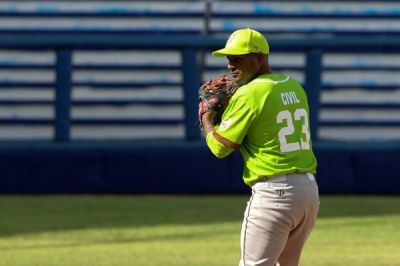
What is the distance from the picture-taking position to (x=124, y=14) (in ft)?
54.1

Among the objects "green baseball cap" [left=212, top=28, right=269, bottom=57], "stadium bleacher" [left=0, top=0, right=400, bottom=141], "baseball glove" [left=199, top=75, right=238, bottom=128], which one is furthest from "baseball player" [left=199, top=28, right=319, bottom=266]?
"stadium bleacher" [left=0, top=0, right=400, bottom=141]

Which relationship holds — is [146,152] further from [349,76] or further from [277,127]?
[277,127]

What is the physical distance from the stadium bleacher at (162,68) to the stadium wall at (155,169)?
1.94 meters

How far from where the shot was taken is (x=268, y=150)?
22.4 ft

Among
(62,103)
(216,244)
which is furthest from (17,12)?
(216,244)

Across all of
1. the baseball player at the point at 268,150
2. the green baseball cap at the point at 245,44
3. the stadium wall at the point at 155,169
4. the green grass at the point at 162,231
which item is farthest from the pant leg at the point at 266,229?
the stadium wall at the point at 155,169

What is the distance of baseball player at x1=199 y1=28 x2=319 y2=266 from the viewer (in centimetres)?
669

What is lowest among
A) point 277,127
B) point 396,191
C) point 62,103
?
point 396,191

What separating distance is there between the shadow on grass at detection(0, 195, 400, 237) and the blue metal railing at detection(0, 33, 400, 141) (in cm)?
80

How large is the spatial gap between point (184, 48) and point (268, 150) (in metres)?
7.13

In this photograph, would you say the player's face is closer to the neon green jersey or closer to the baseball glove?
the neon green jersey

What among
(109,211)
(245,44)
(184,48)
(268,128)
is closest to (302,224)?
(268,128)

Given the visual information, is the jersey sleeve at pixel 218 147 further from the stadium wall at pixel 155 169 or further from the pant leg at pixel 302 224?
the stadium wall at pixel 155 169

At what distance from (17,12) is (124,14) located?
Answer: 4.54 ft
